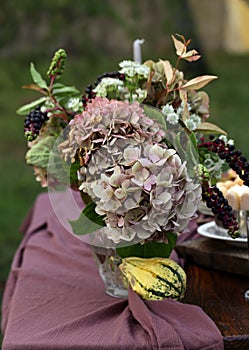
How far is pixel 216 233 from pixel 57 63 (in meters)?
0.61

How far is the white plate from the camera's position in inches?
72.6

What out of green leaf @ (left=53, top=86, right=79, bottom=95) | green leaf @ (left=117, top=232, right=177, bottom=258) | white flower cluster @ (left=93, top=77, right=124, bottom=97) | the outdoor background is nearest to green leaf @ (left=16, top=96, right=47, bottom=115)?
green leaf @ (left=53, top=86, right=79, bottom=95)

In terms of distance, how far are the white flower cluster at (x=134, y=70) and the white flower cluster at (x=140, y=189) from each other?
24cm

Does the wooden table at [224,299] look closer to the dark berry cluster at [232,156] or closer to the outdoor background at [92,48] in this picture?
the dark berry cluster at [232,156]

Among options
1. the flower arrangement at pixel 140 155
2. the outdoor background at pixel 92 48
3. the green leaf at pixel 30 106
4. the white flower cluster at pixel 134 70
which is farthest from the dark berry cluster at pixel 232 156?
the outdoor background at pixel 92 48

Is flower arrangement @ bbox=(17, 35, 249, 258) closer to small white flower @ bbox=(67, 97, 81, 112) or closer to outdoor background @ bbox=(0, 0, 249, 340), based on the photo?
small white flower @ bbox=(67, 97, 81, 112)

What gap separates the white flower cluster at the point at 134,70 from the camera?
66.0 inches

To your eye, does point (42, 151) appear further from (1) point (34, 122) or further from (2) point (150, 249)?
(2) point (150, 249)

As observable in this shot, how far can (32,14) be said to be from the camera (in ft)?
21.4

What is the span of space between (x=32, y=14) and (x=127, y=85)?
502 centimetres

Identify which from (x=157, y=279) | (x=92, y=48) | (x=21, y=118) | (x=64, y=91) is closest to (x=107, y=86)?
(x=64, y=91)

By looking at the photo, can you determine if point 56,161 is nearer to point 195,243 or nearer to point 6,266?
point 195,243

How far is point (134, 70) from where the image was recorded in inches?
66.2

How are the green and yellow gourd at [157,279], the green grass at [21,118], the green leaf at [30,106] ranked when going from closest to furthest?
the green and yellow gourd at [157,279] → the green leaf at [30,106] → the green grass at [21,118]
